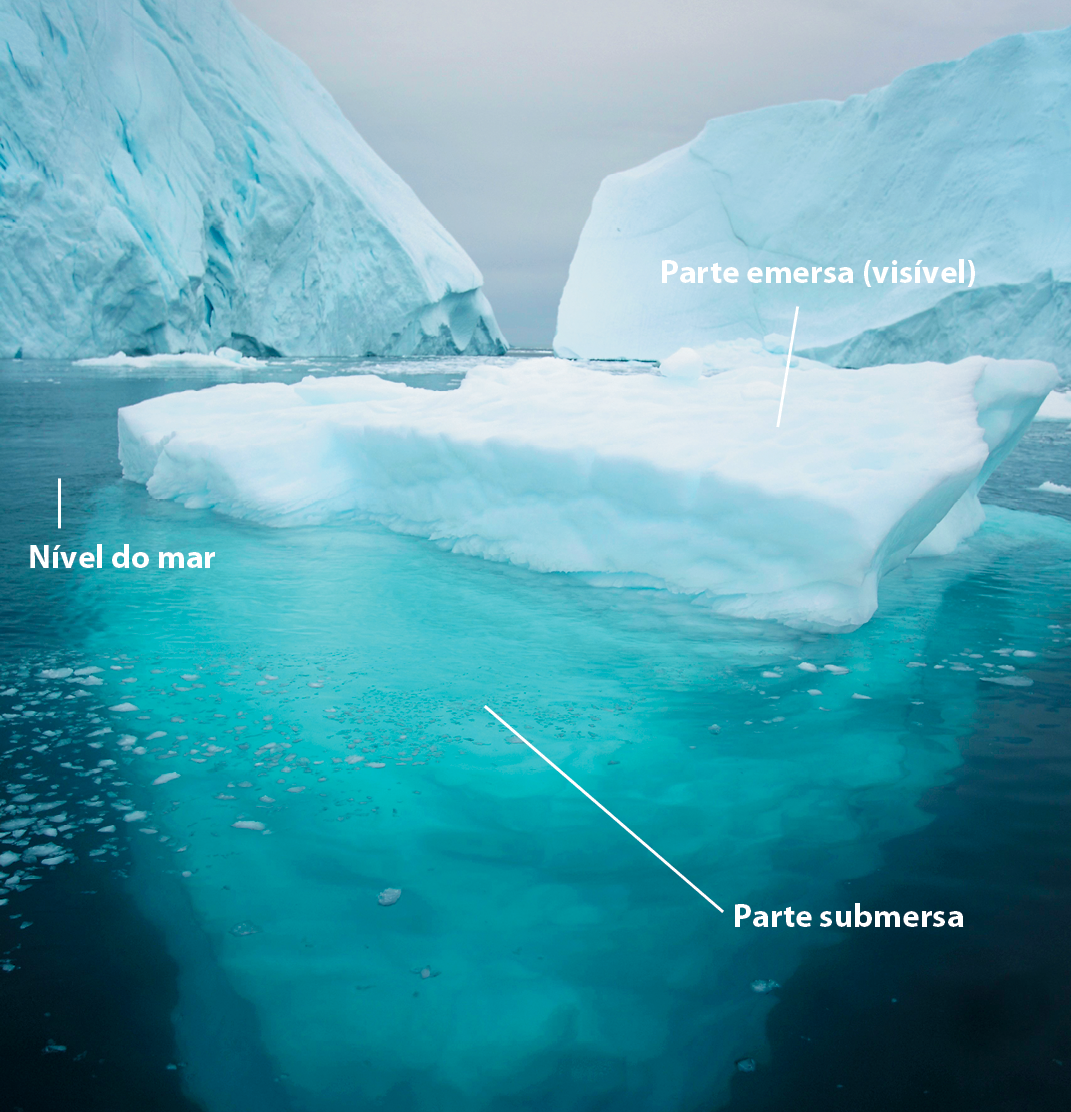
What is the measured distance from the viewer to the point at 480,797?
7.86ft

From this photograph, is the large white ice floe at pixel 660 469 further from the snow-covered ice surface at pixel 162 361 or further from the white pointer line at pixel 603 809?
the snow-covered ice surface at pixel 162 361

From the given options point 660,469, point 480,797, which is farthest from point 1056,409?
point 480,797

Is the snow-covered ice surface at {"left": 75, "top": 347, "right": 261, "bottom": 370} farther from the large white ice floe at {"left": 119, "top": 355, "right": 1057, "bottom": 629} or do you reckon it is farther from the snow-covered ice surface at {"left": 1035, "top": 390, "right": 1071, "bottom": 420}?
the snow-covered ice surface at {"left": 1035, "top": 390, "right": 1071, "bottom": 420}

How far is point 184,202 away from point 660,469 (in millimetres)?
21565

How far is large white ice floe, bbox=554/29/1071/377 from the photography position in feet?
56.9

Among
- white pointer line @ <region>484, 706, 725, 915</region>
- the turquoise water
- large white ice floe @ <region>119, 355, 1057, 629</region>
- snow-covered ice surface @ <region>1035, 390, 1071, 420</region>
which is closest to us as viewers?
the turquoise water

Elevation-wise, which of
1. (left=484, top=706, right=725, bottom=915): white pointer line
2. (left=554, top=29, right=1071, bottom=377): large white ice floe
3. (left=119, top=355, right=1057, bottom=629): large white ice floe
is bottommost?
(left=484, top=706, right=725, bottom=915): white pointer line

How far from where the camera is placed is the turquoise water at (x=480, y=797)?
5.28 ft

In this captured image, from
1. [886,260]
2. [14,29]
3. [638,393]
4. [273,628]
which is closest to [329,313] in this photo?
[14,29]

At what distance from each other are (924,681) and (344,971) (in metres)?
2.45

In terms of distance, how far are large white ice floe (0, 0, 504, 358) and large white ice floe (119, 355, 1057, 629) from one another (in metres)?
15.9

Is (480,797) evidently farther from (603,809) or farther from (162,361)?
(162,361)

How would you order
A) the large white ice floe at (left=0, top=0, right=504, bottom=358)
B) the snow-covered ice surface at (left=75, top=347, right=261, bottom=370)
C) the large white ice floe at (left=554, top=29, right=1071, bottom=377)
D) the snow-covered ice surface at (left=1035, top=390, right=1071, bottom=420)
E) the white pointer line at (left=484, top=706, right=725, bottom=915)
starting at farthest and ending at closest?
the snow-covered ice surface at (left=75, top=347, right=261, bottom=370) → the large white ice floe at (left=0, top=0, right=504, bottom=358) → the large white ice floe at (left=554, top=29, right=1071, bottom=377) → the snow-covered ice surface at (left=1035, top=390, right=1071, bottom=420) → the white pointer line at (left=484, top=706, right=725, bottom=915)

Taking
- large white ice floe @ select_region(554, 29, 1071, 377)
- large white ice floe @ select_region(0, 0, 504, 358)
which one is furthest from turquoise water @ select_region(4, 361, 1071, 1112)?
large white ice floe @ select_region(0, 0, 504, 358)
